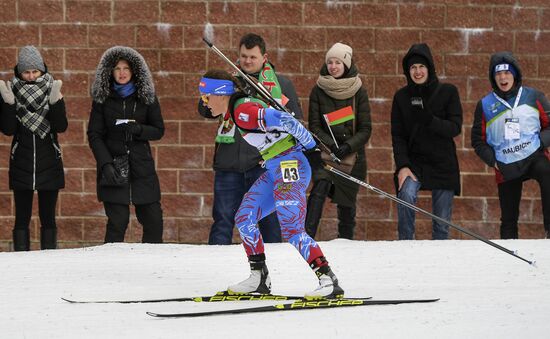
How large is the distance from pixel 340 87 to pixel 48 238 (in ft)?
8.26

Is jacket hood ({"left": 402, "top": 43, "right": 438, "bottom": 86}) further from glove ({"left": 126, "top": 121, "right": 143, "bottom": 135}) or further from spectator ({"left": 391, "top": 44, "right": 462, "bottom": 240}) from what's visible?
glove ({"left": 126, "top": 121, "right": 143, "bottom": 135})

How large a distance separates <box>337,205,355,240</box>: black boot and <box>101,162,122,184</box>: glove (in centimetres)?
186

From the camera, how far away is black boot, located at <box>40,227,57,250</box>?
9.54 metres

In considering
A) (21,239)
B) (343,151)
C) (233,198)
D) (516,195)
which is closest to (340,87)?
(343,151)

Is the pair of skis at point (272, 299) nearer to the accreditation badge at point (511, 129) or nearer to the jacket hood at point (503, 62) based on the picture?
the accreditation badge at point (511, 129)

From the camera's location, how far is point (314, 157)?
7.20 metres

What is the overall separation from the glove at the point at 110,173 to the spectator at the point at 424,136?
219 cm

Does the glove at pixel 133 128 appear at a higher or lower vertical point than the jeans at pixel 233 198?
higher

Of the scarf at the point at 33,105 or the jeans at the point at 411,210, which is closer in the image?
the scarf at the point at 33,105

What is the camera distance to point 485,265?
29.1ft

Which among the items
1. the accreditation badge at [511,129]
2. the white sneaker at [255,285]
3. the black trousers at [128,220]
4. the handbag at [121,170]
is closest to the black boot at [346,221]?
the accreditation badge at [511,129]

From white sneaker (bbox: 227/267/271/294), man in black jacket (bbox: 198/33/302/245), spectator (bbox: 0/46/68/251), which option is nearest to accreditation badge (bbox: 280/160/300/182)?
white sneaker (bbox: 227/267/271/294)

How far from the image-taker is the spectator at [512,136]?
9648 millimetres

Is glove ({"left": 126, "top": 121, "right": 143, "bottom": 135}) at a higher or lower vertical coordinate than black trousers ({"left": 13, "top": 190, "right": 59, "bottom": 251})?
higher
